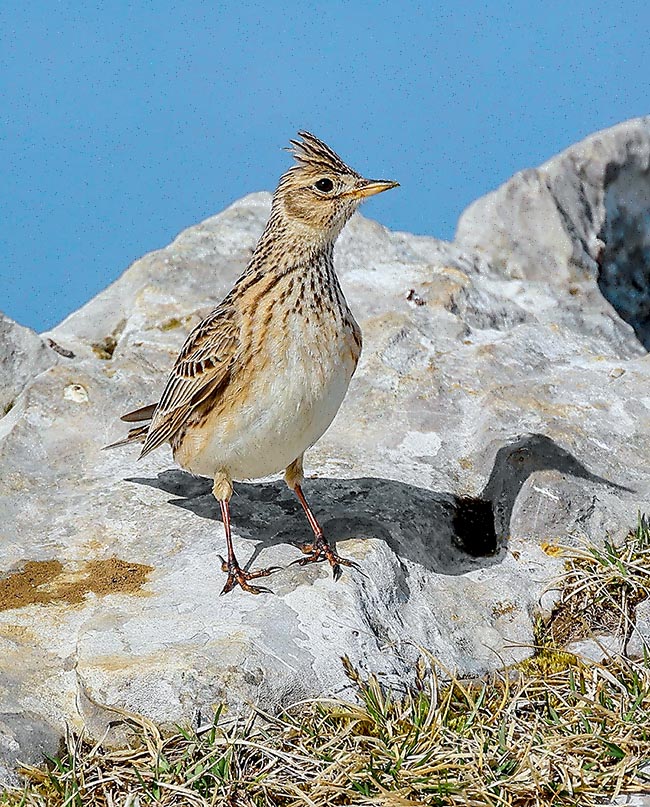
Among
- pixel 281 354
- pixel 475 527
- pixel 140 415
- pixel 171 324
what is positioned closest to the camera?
pixel 281 354

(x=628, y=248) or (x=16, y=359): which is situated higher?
(x=16, y=359)

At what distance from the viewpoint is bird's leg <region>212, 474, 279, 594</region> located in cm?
511

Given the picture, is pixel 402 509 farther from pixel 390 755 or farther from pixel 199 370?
pixel 390 755

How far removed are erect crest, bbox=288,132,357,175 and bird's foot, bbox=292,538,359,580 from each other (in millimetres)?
2010

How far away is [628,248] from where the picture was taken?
12.0m

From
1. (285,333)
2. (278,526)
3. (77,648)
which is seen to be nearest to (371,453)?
(278,526)

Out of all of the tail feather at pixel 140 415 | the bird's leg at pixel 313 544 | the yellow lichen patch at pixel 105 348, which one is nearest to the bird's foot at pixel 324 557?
the bird's leg at pixel 313 544

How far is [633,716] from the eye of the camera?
4.38 m

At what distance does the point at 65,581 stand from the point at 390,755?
2065 mm

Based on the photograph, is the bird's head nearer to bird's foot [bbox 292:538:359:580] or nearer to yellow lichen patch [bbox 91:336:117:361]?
bird's foot [bbox 292:538:359:580]

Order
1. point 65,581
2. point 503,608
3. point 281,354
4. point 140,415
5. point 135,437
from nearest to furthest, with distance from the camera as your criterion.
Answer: point 281,354 → point 65,581 → point 503,608 → point 135,437 → point 140,415

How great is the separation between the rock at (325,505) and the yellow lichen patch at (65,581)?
0.02 m

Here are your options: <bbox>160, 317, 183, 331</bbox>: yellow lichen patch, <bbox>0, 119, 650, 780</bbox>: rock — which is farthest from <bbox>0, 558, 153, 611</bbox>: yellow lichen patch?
<bbox>160, 317, 183, 331</bbox>: yellow lichen patch

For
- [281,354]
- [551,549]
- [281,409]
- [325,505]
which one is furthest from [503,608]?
[281,354]
